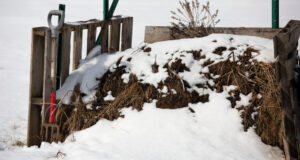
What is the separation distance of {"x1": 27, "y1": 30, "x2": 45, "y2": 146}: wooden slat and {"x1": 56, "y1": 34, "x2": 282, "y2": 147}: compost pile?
0.35 metres

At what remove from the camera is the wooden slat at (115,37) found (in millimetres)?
Answer: 5789

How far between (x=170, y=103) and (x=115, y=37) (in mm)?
2296

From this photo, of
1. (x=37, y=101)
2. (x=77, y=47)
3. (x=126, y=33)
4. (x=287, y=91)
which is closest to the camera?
(x=287, y=91)

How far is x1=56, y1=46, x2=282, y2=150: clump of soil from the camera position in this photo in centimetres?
396

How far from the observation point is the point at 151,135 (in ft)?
12.4

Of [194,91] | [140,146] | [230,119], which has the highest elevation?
[194,91]

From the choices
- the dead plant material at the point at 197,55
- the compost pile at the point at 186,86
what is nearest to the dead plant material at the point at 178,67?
the compost pile at the point at 186,86

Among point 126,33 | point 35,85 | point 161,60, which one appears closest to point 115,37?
point 126,33

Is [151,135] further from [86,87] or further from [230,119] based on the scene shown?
[86,87]

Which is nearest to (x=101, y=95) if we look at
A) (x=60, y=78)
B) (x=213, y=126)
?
Answer: (x=60, y=78)

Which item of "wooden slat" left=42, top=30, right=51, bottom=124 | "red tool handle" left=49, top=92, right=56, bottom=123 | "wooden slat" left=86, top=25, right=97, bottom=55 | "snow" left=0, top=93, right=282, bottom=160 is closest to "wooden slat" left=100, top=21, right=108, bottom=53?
"wooden slat" left=86, top=25, right=97, bottom=55

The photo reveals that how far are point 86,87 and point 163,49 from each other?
1.22 metres

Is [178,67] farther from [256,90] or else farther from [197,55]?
[256,90]

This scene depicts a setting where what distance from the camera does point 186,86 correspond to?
422 centimetres
